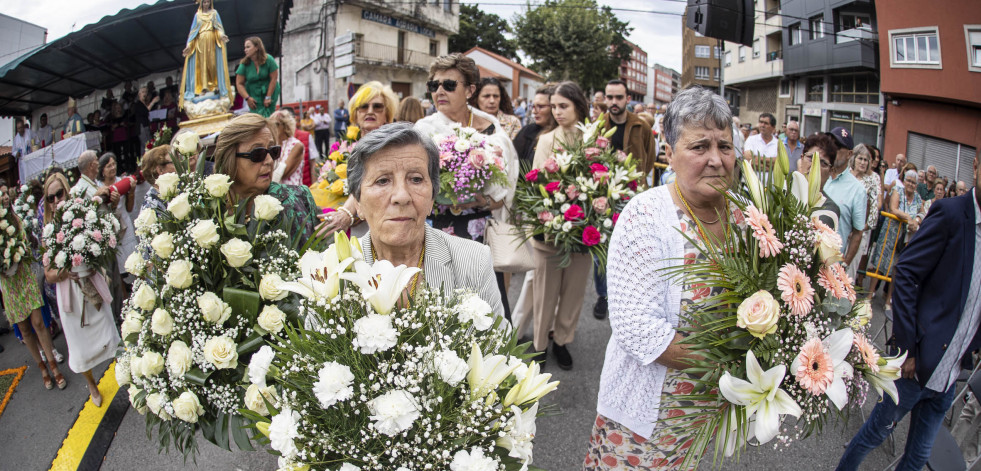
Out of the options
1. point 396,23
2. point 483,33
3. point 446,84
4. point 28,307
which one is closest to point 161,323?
point 446,84

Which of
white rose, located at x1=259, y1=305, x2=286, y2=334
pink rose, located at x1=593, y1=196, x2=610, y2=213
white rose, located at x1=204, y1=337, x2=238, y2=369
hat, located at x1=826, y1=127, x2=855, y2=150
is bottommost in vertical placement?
white rose, located at x1=204, y1=337, x2=238, y2=369

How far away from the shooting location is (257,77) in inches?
239

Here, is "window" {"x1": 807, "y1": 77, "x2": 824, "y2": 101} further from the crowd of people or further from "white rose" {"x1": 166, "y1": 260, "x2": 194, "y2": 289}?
"white rose" {"x1": 166, "y1": 260, "x2": 194, "y2": 289}

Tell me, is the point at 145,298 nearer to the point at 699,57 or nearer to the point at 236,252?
the point at 236,252

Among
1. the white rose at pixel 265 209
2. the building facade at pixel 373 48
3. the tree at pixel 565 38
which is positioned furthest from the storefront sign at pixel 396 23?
the white rose at pixel 265 209

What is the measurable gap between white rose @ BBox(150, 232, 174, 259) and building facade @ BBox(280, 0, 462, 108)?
25.3 ft

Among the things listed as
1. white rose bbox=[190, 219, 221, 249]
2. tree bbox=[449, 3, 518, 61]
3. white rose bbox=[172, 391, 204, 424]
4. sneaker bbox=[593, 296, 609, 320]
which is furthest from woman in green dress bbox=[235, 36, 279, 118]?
tree bbox=[449, 3, 518, 61]

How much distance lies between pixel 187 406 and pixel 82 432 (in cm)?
273

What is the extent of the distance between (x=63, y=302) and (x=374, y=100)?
3142 mm

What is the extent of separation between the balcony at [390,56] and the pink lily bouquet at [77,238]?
24.6 m

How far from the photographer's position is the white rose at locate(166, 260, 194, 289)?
2047 mm

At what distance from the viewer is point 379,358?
1.38m

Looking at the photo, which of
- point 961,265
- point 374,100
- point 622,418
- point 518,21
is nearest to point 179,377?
point 622,418

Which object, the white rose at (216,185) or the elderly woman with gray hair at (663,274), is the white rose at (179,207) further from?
the elderly woman with gray hair at (663,274)
